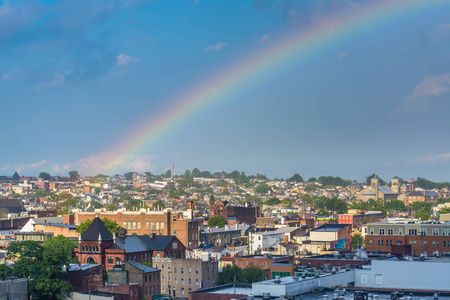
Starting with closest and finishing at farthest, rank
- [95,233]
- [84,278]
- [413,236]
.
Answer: [84,278] < [95,233] < [413,236]

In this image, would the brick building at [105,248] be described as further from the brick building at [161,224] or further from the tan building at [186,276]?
the brick building at [161,224]

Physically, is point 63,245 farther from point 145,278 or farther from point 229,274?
point 229,274

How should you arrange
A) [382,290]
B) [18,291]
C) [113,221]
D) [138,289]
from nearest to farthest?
[382,290] → [18,291] → [138,289] → [113,221]

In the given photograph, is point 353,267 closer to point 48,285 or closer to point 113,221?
point 48,285

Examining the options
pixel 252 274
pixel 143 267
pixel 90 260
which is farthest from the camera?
pixel 90 260

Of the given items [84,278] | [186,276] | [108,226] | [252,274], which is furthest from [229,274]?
[108,226]

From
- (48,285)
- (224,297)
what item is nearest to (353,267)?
(224,297)
